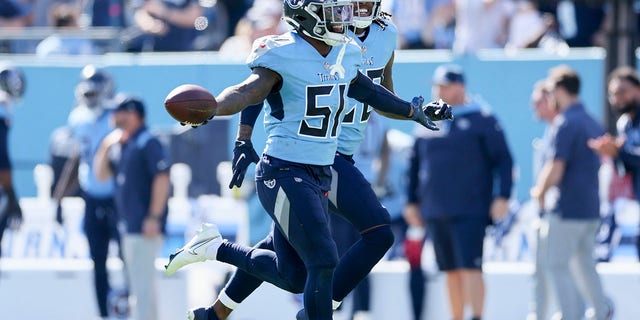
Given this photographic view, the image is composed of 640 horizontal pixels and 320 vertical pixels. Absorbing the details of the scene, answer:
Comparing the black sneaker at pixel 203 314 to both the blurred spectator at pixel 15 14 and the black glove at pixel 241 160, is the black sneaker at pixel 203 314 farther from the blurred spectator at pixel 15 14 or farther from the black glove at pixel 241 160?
the blurred spectator at pixel 15 14

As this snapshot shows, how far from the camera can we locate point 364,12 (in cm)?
773

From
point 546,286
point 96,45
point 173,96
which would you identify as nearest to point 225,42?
point 96,45

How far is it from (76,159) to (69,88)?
Result: 63.3 inches

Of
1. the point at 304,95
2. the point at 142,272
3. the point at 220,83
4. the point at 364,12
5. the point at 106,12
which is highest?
the point at 364,12

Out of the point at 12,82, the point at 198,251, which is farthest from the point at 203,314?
the point at 12,82

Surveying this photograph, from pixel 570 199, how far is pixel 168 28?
5642 mm

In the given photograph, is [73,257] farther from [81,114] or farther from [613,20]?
[613,20]

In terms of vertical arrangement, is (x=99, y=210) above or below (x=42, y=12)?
below

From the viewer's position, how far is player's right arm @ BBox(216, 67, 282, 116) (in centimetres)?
688

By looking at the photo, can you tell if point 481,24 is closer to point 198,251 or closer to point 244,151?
point 198,251

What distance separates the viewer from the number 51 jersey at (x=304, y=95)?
7195 mm

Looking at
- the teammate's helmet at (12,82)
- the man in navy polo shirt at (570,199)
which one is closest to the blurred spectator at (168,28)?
the teammate's helmet at (12,82)

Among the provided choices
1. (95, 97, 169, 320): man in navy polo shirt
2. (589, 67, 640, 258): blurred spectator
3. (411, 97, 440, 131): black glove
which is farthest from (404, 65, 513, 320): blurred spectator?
(411, 97, 440, 131): black glove

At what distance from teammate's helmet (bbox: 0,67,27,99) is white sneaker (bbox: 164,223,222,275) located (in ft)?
20.5
